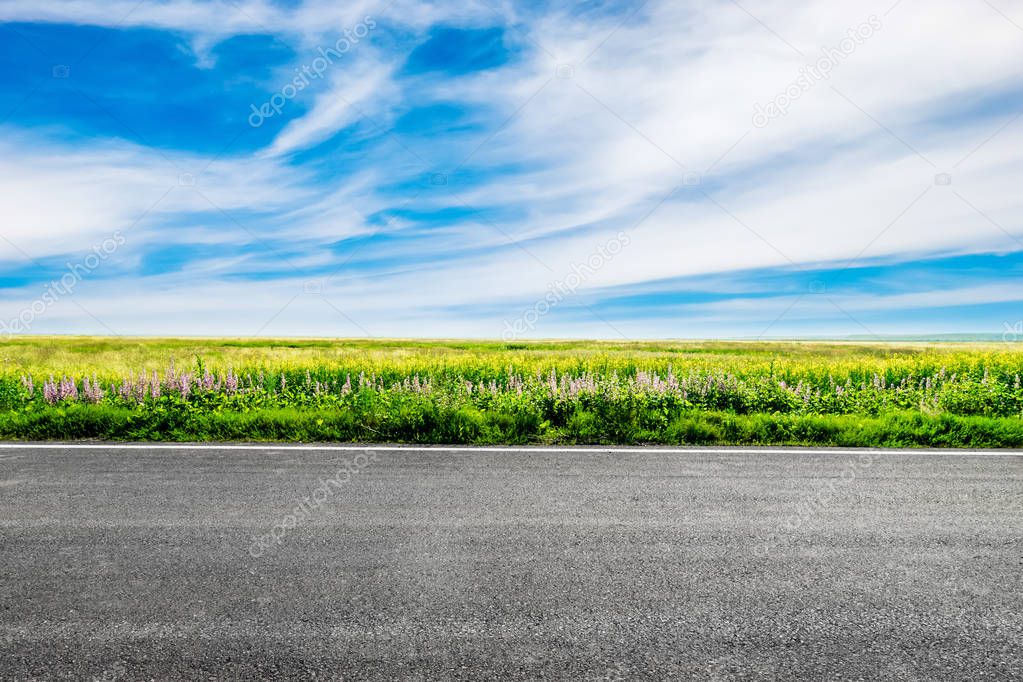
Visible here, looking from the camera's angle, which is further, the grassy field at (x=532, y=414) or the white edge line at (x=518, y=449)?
the grassy field at (x=532, y=414)

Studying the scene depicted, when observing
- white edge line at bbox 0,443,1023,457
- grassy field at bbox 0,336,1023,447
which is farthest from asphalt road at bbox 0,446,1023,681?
grassy field at bbox 0,336,1023,447

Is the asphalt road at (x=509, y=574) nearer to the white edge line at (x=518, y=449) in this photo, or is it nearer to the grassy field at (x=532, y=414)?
the white edge line at (x=518, y=449)

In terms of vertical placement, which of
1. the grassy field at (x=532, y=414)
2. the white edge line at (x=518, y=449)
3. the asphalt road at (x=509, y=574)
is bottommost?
the asphalt road at (x=509, y=574)

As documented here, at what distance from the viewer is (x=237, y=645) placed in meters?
3.23

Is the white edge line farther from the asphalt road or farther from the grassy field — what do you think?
the asphalt road

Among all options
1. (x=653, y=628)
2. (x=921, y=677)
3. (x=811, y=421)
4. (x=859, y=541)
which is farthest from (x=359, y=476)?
(x=811, y=421)

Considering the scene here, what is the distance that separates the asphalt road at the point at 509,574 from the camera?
3127 mm

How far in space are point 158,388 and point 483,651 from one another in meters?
9.45

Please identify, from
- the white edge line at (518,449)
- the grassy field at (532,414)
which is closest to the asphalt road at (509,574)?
the white edge line at (518,449)

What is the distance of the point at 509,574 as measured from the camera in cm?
400

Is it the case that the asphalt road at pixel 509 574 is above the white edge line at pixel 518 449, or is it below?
below

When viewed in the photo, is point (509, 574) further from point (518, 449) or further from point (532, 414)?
point (532, 414)

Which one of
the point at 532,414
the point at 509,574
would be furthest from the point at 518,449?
the point at 509,574

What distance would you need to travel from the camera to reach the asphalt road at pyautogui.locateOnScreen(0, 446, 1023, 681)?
313cm
